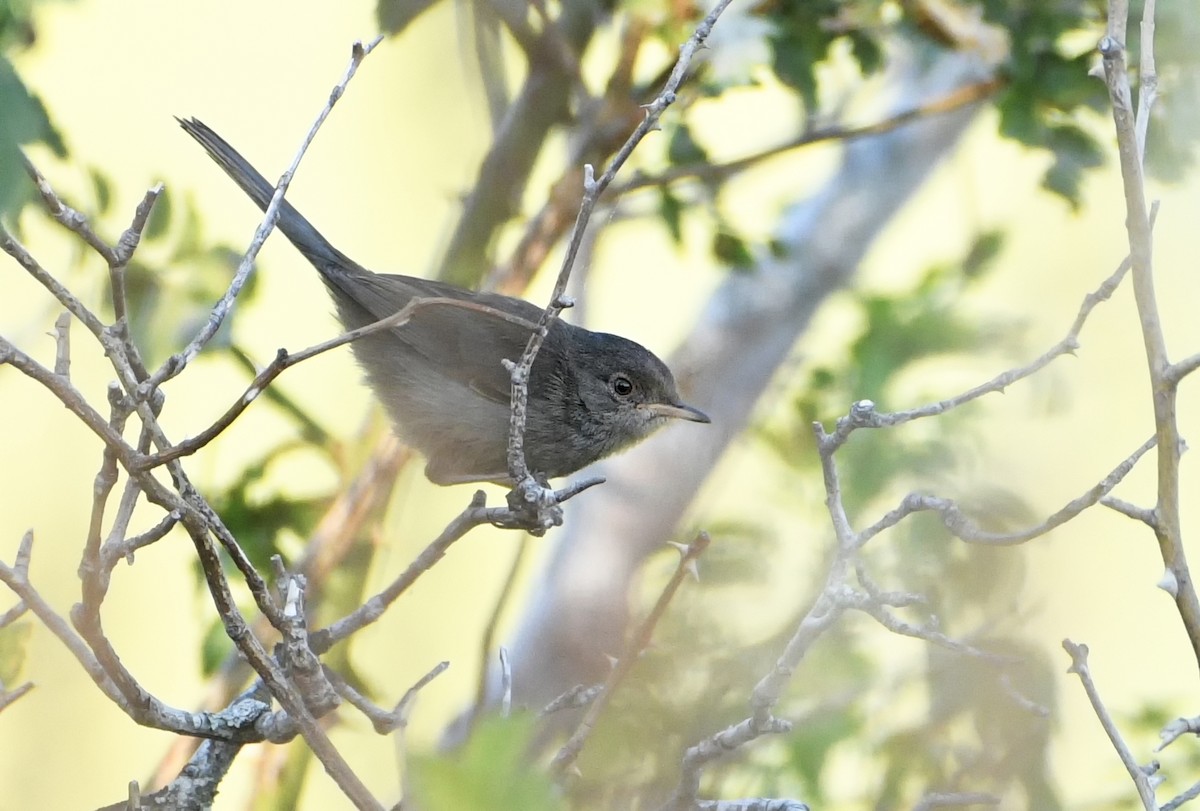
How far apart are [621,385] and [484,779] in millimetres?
2833

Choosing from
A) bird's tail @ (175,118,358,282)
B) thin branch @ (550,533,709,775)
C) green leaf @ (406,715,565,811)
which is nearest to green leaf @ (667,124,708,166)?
bird's tail @ (175,118,358,282)

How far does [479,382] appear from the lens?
3.52 meters

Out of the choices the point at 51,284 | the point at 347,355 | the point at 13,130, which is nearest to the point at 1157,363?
the point at 51,284

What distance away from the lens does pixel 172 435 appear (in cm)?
430

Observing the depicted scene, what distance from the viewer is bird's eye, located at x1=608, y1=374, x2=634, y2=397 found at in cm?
379

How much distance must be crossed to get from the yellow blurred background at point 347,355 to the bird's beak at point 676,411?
0.53m

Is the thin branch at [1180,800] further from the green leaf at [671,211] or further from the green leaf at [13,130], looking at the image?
the green leaf at [671,211]

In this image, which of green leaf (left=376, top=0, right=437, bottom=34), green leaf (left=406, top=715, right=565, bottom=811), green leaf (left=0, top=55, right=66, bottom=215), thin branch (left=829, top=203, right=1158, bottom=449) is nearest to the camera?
green leaf (left=406, top=715, right=565, bottom=811)

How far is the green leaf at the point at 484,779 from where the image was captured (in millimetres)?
995

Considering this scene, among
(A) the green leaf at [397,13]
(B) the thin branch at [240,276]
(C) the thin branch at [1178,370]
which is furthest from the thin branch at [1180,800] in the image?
(A) the green leaf at [397,13]

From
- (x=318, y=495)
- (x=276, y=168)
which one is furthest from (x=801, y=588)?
(x=276, y=168)

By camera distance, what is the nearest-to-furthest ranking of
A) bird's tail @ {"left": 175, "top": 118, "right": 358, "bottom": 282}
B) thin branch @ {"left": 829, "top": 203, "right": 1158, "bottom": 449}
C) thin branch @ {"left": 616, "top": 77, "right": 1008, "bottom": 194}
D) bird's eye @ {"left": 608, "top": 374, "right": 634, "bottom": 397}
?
thin branch @ {"left": 829, "top": 203, "right": 1158, "bottom": 449}, bird's tail @ {"left": 175, "top": 118, "right": 358, "bottom": 282}, thin branch @ {"left": 616, "top": 77, "right": 1008, "bottom": 194}, bird's eye @ {"left": 608, "top": 374, "right": 634, "bottom": 397}

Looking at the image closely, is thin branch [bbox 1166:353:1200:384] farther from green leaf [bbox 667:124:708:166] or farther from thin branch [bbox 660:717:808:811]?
green leaf [bbox 667:124:708:166]

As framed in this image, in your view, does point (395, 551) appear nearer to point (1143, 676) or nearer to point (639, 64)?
point (639, 64)
